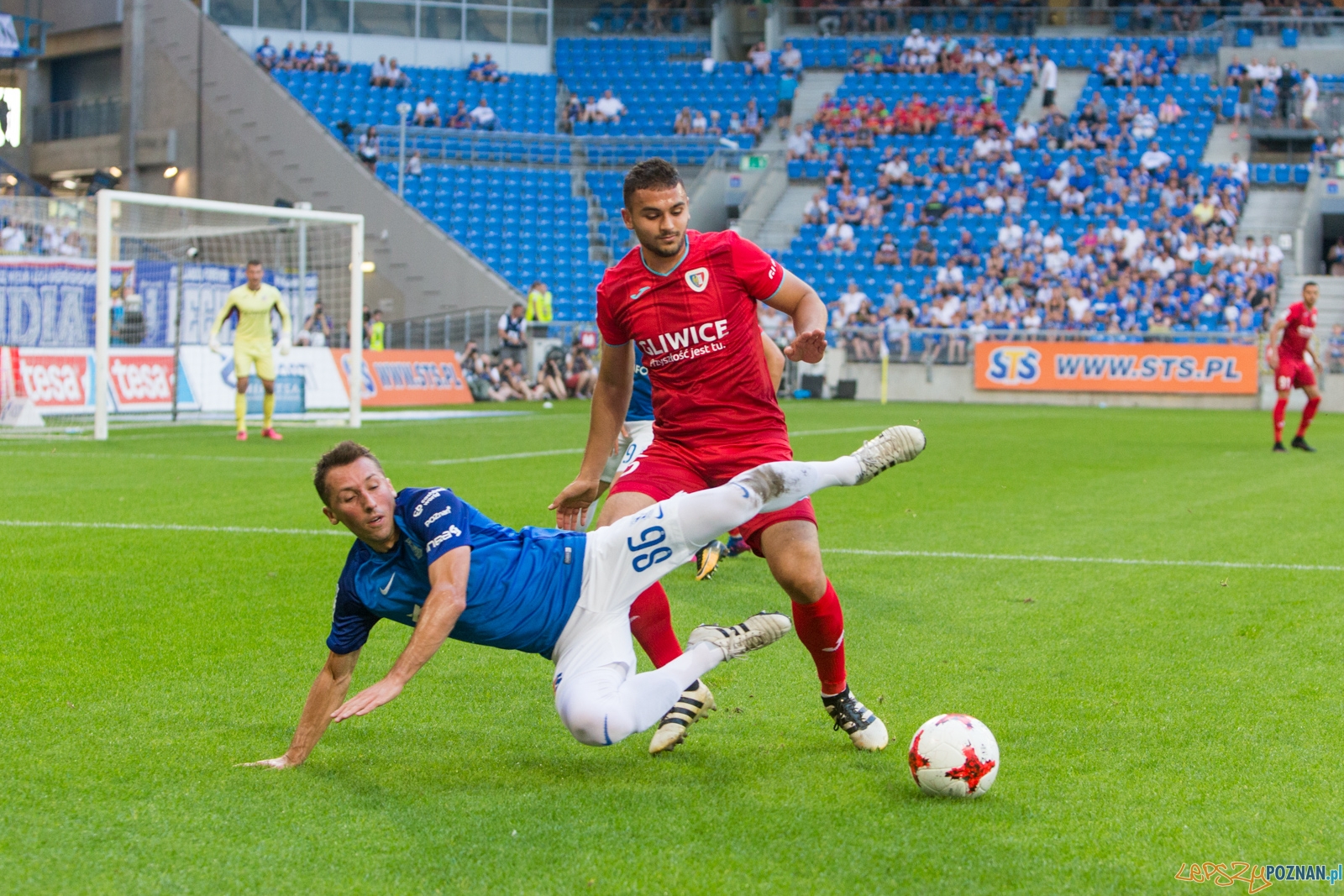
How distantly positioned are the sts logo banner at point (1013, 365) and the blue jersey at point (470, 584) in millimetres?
28764

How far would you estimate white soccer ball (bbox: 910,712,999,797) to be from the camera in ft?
12.6

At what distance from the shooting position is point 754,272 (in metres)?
4.95

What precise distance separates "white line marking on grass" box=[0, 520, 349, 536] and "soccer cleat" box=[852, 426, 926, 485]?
5.37 metres

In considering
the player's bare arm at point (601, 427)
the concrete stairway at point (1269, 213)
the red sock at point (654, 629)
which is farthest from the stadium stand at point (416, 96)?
the red sock at point (654, 629)

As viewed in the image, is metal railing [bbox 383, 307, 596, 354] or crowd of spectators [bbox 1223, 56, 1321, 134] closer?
metal railing [bbox 383, 307, 596, 354]

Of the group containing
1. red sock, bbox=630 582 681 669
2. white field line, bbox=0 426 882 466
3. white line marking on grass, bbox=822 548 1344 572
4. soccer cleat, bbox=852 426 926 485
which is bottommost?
white field line, bbox=0 426 882 466

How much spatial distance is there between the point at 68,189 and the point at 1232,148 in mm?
33652

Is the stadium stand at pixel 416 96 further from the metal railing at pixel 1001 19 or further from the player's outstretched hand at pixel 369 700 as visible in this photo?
the player's outstretched hand at pixel 369 700

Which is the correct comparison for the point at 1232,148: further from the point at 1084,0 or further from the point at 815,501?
the point at 815,501

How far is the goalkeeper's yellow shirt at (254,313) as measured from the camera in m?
16.6

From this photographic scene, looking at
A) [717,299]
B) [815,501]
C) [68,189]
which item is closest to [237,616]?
[717,299]

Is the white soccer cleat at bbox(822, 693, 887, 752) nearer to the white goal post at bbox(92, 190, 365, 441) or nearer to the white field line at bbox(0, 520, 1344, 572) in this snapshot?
the white field line at bbox(0, 520, 1344, 572)

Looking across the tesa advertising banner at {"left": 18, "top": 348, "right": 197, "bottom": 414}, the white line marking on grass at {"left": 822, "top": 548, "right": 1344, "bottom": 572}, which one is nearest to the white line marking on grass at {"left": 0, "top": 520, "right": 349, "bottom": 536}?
the white line marking on grass at {"left": 822, "top": 548, "right": 1344, "bottom": 572}

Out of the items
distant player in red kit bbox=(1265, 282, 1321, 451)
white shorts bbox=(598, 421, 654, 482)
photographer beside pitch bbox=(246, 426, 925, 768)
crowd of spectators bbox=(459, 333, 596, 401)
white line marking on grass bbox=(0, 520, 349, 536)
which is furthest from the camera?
crowd of spectators bbox=(459, 333, 596, 401)
